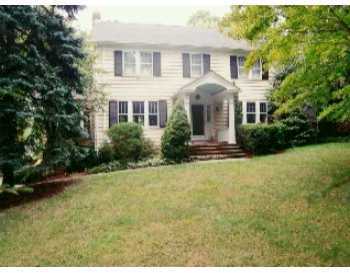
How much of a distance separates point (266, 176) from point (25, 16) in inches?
282

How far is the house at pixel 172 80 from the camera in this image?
585 inches

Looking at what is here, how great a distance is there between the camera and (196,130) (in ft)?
53.0

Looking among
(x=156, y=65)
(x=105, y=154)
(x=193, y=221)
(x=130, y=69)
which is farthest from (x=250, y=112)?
(x=193, y=221)

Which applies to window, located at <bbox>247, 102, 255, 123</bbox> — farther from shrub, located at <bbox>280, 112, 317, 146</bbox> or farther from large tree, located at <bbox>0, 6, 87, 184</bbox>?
large tree, located at <bbox>0, 6, 87, 184</bbox>

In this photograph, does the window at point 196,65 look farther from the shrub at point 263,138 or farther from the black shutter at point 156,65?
the shrub at point 263,138

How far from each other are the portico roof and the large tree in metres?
4.87

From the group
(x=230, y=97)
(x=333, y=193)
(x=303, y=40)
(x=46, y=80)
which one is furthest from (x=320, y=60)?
(x=230, y=97)

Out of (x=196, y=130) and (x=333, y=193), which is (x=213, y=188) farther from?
(x=196, y=130)

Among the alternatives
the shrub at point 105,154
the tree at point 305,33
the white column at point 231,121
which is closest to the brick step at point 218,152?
the white column at point 231,121

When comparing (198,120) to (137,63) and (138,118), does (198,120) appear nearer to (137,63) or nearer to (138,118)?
(138,118)

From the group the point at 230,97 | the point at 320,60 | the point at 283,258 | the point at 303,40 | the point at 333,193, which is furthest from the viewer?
the point at 230,97

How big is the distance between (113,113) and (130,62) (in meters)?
2.19

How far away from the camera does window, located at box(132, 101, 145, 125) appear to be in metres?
14.9

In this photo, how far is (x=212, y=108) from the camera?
16.5m
